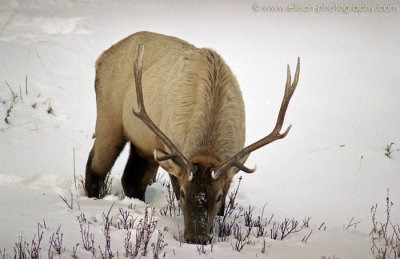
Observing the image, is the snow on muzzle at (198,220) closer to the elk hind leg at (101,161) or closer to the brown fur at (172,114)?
the brown fur at (172,114)

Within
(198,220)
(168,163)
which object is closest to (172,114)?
(168,163)

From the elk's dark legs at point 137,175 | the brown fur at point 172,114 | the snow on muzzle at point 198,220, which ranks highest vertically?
the brown fur at point 172,114

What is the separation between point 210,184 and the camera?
4074 millimetres

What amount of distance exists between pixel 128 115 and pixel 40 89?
4341mm

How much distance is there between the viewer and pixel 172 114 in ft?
16.3

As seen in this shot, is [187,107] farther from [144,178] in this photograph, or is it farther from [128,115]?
[144,178]

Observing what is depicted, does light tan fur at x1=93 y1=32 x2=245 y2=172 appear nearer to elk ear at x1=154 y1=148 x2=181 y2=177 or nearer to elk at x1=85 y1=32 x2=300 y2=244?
elk at x1=85 y1=32 x2=300 y2=244

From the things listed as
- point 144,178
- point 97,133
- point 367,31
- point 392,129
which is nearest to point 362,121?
point 392,129

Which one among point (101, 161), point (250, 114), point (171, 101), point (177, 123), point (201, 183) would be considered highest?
point (250, 114)

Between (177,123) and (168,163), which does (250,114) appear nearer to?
(177,123)

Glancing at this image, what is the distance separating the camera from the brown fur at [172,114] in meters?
4.39

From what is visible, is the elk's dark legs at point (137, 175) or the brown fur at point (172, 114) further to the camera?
the elk's dark legs at point (137, 175)

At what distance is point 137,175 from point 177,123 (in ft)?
5.57

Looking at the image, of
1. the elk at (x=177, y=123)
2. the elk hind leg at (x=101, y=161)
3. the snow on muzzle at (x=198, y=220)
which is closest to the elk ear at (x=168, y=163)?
the elk at (x=177, y=123)
